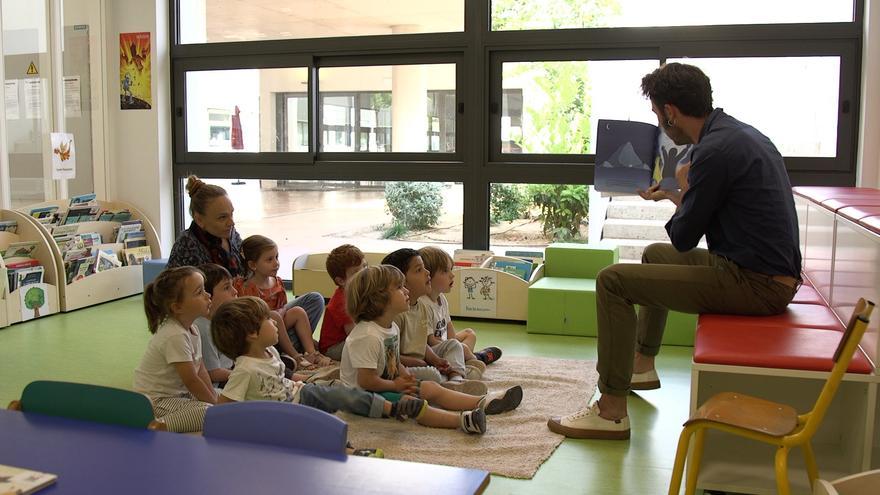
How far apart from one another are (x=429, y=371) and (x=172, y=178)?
385 centimetres

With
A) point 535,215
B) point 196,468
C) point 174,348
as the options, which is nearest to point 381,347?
point 174,348

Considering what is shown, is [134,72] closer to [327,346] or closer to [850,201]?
[327,346]

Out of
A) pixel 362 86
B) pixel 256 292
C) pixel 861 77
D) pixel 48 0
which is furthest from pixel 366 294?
pixel 48 0

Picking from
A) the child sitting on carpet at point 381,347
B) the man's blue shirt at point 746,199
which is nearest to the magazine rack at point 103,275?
the child sitting on carpet at point 381,347

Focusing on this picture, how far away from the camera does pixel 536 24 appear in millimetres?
5828

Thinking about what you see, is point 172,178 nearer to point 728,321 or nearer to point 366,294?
point 366,294

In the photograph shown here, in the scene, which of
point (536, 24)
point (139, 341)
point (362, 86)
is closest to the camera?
point (139, 341)

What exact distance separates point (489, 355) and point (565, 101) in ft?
7.21

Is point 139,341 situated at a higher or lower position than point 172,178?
lower

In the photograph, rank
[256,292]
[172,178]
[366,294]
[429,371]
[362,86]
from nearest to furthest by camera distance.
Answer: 1. [366,294]
2. [429,371]
3. [256,292]
4. [362,86]
5. [172,178]

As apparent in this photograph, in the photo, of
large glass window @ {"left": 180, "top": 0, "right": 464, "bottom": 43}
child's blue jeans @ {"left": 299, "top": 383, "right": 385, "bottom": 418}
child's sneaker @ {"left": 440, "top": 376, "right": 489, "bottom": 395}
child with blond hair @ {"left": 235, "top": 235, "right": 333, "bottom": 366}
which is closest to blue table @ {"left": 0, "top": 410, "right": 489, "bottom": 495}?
child's blue jeans @ {"left": 299, "top": 383, "right": 385, "bottom": 418}

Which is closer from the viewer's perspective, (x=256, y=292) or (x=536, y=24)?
(x=256, y=292)

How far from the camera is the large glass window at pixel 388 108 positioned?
6098 millimetres

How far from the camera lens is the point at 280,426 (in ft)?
5.36
